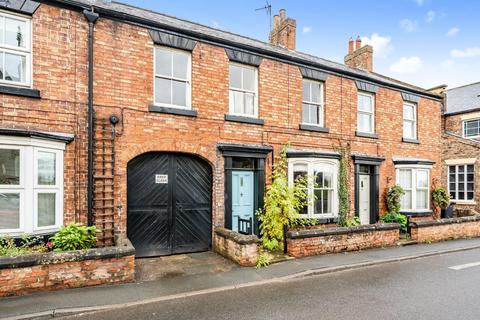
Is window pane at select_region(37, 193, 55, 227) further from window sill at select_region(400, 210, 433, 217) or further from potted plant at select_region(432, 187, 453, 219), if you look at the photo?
potted plant at select_region(432, 187, 453, 219)

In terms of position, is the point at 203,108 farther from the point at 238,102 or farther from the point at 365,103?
the point at 365,103

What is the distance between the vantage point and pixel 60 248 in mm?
6293

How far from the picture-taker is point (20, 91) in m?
6.80

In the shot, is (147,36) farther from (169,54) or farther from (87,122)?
(87,122)

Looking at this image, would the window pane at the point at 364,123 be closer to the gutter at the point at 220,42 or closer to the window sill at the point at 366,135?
the window sill at the point at 366,135

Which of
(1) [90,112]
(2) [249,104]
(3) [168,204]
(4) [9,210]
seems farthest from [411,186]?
(4) [9,210]

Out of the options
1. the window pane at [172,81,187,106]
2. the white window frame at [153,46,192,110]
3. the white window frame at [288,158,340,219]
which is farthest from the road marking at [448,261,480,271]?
the window pane at [172,81,187,106]

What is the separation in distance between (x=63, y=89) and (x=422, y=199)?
14.4 metres

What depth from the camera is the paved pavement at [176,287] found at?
502 centimetres

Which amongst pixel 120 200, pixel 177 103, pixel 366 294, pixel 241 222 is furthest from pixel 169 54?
pixel 366 294

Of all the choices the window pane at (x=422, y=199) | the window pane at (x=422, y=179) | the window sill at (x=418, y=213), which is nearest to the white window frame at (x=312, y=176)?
the window sill at (x=418, y=213)

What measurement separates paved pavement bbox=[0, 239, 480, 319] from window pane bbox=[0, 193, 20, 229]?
1.92 metres

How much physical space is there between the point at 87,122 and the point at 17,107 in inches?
56.6

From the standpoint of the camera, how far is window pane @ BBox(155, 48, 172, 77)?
28.0ft
